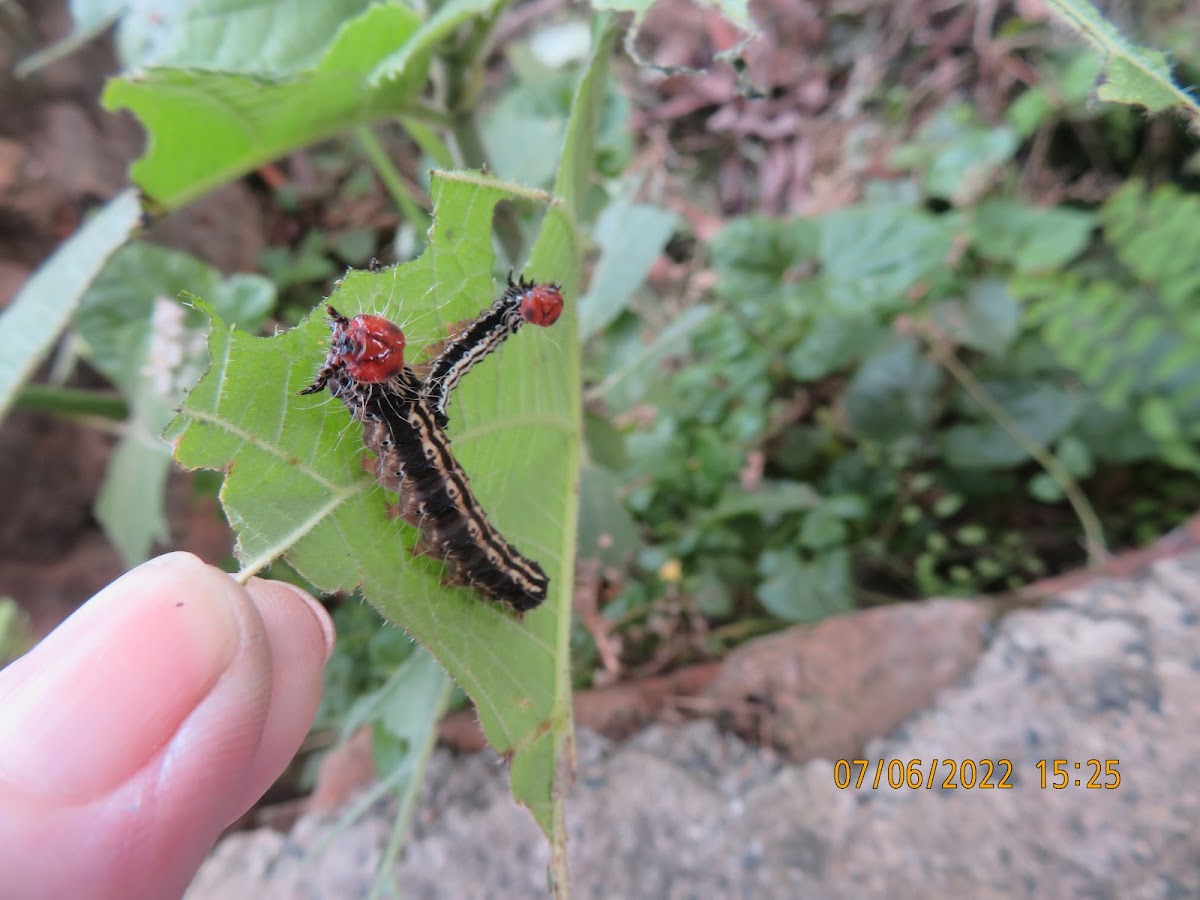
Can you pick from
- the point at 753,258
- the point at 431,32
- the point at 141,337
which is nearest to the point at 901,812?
the point at 753,258

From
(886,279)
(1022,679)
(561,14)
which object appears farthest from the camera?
(561,14)

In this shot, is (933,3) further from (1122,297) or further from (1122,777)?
(1122,777)

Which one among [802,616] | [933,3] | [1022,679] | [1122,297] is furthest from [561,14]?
[1022,679]

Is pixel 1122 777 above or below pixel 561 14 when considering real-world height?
below

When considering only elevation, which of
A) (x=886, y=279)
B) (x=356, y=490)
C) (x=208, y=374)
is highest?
(x=208, y=374)

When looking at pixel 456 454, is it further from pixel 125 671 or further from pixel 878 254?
pixel 878 254
